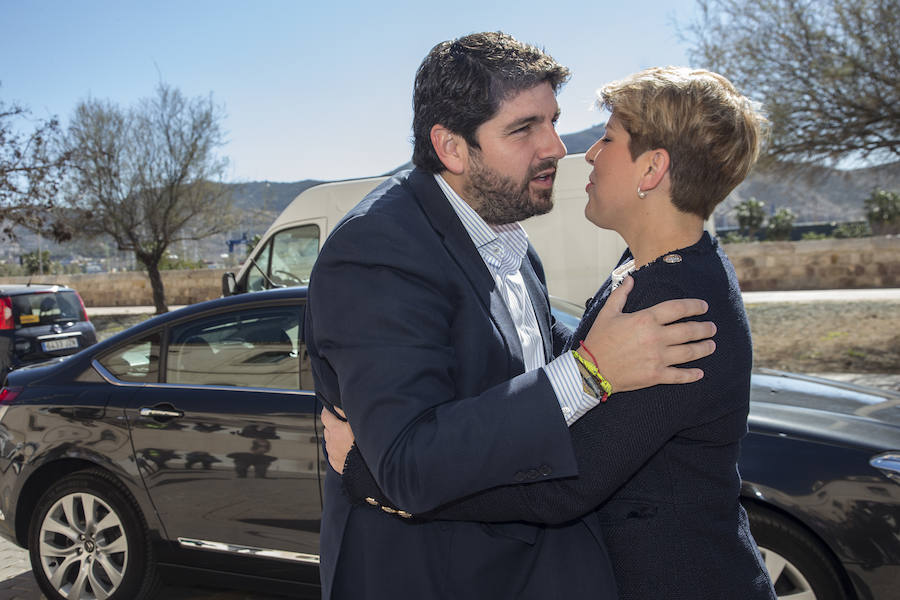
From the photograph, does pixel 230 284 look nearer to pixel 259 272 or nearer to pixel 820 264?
pixel 259 272

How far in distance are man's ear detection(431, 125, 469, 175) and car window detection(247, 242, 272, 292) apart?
803 centimetres

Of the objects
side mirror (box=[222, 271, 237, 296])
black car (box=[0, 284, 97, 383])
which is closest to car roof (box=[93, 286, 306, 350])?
side mirror (box=[222, 271, 237, 296])

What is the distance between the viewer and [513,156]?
1584mm

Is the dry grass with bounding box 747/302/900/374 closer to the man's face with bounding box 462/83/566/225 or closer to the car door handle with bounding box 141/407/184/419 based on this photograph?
the car door handle with bounding box 141/407/184/419

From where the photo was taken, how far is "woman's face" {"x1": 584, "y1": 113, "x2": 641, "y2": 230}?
1.53 meters

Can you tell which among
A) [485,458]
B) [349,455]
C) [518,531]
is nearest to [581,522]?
[518,531]

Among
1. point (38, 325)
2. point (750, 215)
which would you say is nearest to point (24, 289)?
point (38, 325)

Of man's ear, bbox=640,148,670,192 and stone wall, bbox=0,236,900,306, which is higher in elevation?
man's ear, bbox=640,148,670,192

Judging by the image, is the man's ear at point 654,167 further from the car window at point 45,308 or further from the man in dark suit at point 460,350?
the car window at point 45,308

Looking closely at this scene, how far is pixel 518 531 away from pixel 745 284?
2127 centimetres

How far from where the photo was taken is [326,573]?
4.93 ft

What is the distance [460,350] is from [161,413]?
9.52ft

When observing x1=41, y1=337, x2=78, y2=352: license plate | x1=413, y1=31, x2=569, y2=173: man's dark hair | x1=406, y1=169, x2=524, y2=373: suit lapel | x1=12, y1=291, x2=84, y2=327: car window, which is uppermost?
x1=413, y1=31, x2=569, y2=173: man's dark hair

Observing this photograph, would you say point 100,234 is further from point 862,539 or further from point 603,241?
point 862,539
